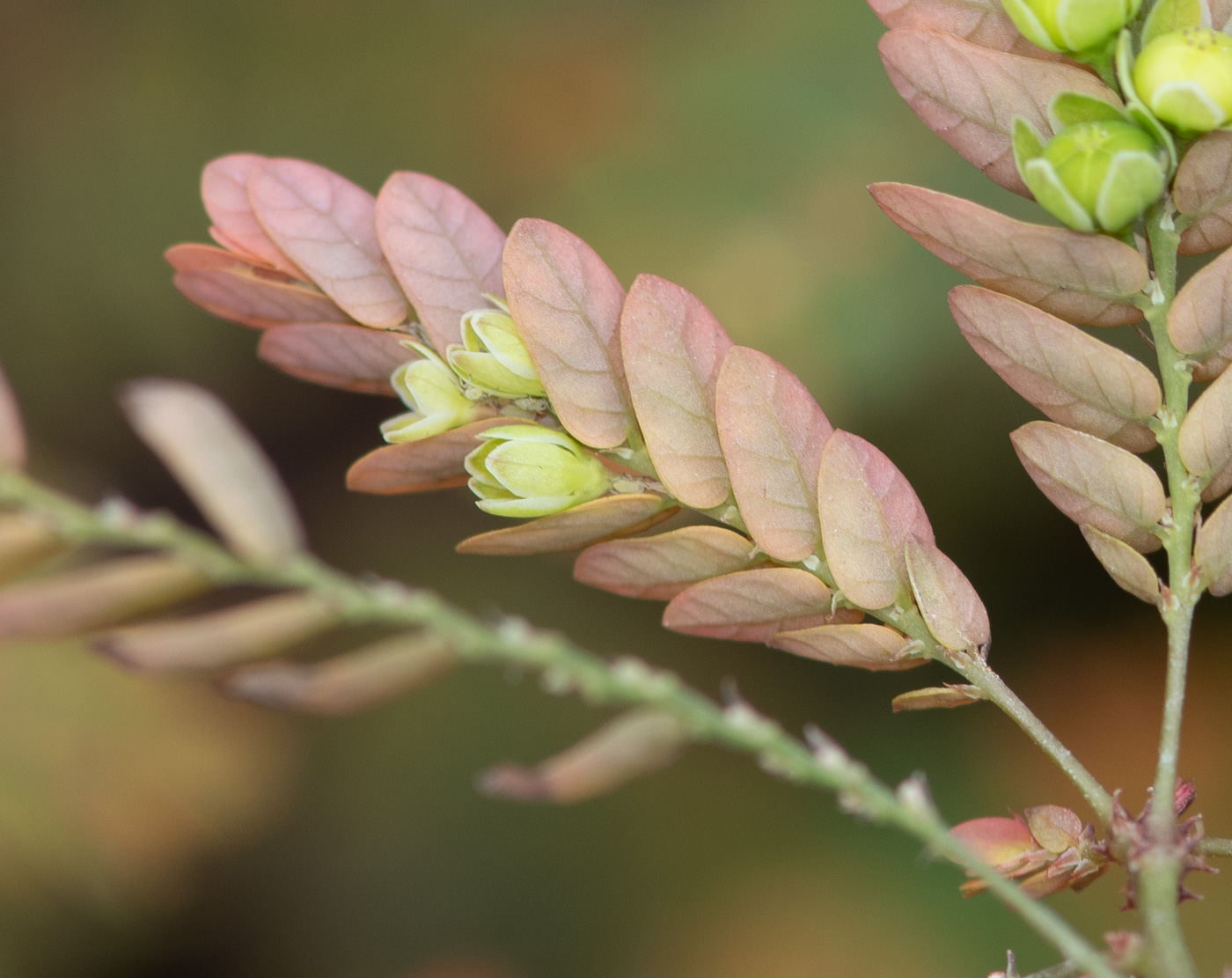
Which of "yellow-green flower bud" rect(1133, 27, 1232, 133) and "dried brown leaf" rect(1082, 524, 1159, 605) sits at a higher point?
"yellow-green flower bud" rect(1133, 27, 1232, 133)

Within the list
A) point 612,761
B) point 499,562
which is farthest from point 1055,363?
point 499,562

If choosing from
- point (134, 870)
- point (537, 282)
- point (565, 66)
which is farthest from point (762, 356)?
point (134, 870)

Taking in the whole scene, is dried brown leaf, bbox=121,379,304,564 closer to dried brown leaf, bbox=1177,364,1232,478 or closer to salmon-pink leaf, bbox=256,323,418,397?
salmon-pink leaf, bbox=256,323,418,397

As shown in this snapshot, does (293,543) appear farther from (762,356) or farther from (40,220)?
(40,220)

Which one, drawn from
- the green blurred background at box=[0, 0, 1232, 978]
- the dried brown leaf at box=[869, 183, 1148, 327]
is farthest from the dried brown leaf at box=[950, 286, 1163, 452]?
the green blurred background at box=[0, 0, 1232, 978]

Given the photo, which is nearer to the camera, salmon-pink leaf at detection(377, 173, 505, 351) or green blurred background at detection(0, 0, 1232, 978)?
salmon-pink leaf at detection(377, 173, 505, 351)

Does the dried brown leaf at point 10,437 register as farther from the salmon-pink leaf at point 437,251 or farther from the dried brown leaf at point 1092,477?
the dried brown leaf at point 1092,477

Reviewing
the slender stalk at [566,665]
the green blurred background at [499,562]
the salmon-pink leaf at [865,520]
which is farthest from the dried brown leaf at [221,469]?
the green blurred background at [499,562]
